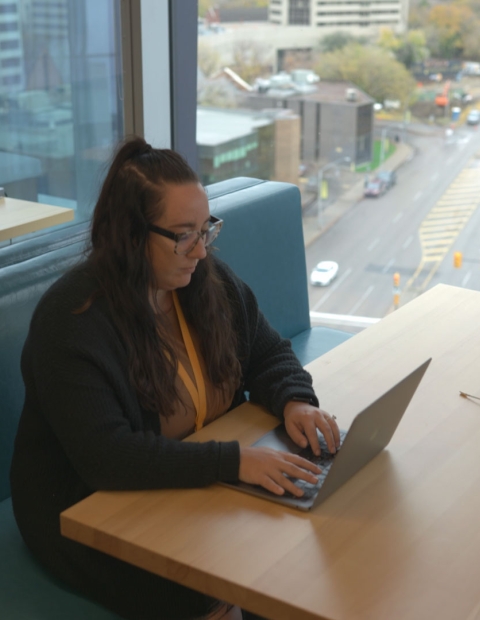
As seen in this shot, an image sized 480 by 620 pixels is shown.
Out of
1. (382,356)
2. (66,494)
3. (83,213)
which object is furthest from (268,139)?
(66,494)

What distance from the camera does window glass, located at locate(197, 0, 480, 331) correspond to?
11.0 ft

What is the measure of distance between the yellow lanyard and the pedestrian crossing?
7.26 feet

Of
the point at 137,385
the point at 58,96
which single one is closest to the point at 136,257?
the point at 137,385

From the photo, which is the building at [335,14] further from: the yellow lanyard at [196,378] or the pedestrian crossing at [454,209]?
the yellow lanyard at [196,378]

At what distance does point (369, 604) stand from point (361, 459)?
32 centimetres

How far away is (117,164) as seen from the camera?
147 cm

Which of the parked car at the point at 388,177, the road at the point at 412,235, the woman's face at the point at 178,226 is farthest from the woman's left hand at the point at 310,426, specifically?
the parked car at the point at 388,177

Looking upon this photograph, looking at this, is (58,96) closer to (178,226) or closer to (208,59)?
(208,59)

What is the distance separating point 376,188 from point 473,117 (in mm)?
503

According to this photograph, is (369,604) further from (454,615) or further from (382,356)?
(382,356)

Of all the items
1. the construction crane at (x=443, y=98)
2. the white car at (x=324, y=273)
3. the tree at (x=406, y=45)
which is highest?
the tree at (x=406, y=45)

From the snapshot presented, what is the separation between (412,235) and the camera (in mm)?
3615

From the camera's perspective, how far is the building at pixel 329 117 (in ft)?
11.5

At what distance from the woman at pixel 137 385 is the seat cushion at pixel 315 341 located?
102 centimetres
